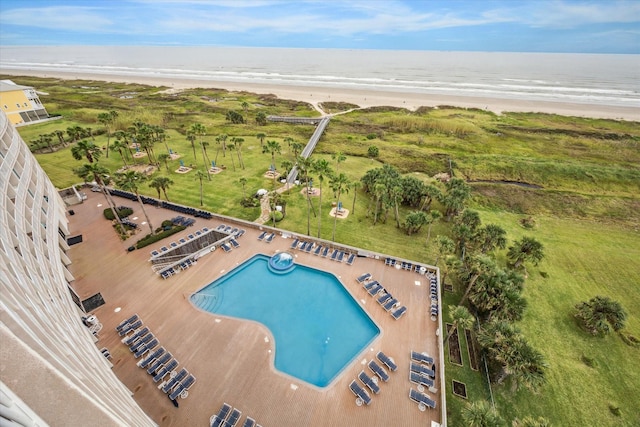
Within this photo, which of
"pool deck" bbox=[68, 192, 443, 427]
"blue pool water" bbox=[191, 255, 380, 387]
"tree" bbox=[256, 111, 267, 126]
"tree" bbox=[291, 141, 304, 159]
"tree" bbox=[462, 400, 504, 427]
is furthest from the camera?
"tree" bbox=[256, 111, 267, 126]

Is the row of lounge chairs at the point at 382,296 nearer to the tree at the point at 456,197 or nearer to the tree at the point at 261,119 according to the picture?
the tree at the point at 456,197

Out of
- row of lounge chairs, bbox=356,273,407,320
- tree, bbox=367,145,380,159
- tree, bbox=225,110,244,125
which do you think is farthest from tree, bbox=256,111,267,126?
row of lounge chairs, bbox=356,273,407,320

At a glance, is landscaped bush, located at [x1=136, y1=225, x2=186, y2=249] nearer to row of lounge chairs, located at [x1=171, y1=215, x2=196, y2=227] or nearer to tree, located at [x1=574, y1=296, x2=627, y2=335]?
row of lounge chairs, located at [x1=171, y1=215, x2=196, y2=227]

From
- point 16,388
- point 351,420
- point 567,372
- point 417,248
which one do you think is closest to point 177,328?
point 351,420

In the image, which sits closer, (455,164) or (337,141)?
(455,164)

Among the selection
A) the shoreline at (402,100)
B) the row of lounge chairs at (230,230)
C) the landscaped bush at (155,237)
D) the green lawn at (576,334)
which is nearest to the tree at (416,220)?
the green lawn at (576,334)

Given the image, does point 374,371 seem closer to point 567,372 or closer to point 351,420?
point 351,420
